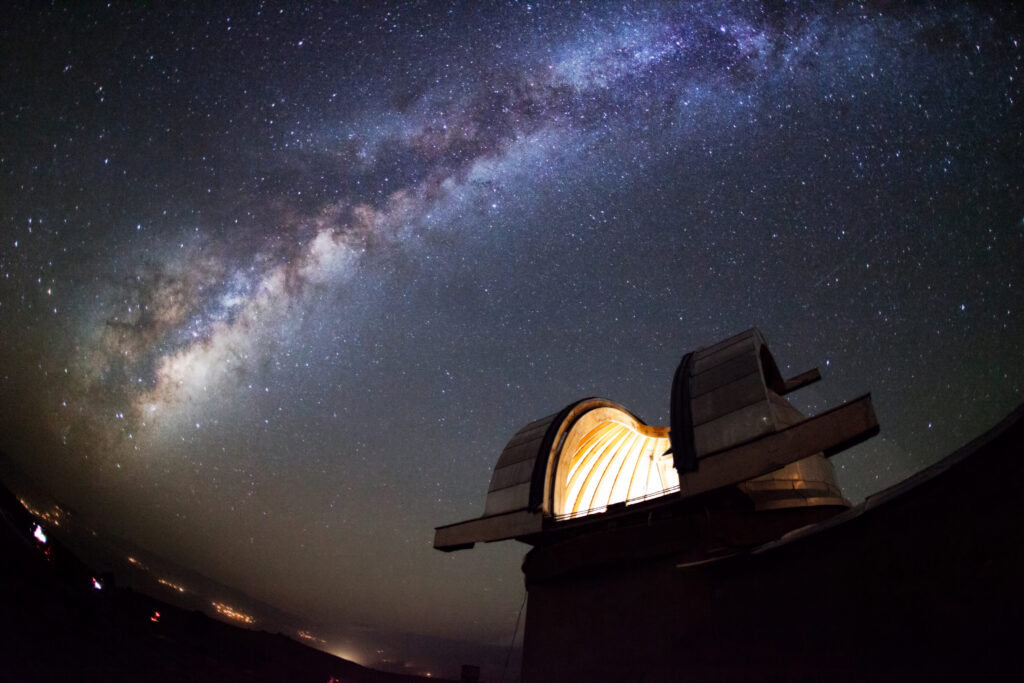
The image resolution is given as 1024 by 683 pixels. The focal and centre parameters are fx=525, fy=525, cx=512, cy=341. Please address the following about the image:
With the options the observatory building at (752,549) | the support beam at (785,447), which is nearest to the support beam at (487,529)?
the observatory building at (752,549)

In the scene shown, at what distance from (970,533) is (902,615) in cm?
161

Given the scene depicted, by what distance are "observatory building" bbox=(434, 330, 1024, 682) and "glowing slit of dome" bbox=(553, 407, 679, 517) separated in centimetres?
12

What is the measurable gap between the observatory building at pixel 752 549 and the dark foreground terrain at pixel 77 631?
14.1 m

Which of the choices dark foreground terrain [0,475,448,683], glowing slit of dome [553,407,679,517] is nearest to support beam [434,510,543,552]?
glowing slit of dome [553,407,679,517]

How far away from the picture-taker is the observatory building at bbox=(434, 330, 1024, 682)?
6367 mm

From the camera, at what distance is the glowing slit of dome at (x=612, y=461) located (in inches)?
612

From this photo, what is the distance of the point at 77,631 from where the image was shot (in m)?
20.3

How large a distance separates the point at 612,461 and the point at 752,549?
898 cm

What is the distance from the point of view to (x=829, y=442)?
28.1 feet

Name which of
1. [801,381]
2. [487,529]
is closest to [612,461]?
[487,529]

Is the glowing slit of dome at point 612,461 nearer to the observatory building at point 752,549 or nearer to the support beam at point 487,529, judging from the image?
the observatory building at point 752,549

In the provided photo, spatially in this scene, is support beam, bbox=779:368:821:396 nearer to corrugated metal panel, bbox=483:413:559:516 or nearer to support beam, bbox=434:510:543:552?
corrugated metal panel, bbox=483:413:559:516

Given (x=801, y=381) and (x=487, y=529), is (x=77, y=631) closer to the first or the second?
(x=487, y=529)

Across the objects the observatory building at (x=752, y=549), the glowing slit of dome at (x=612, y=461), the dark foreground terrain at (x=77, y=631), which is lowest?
the dark foreground terrain at (x=77, y=631)
